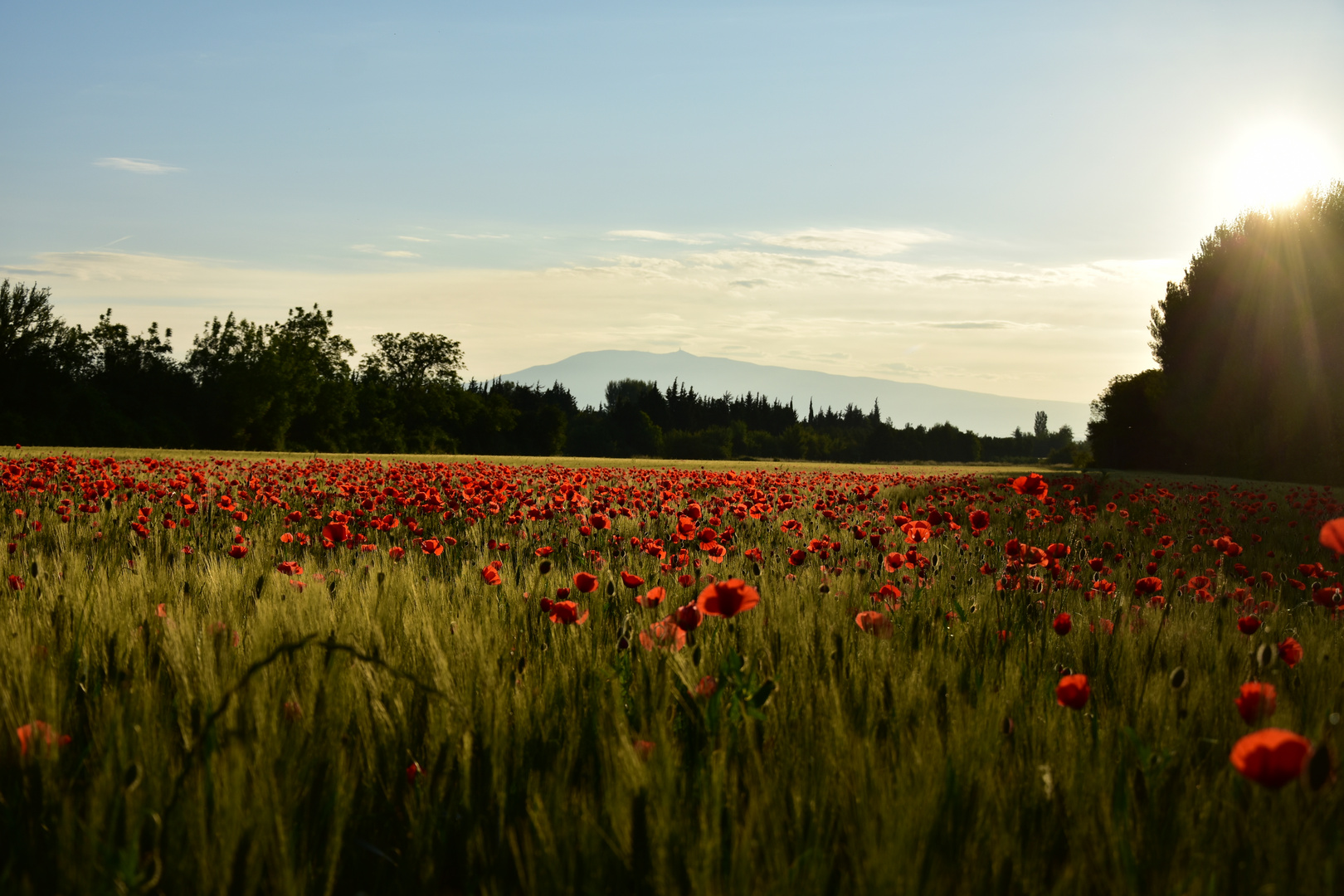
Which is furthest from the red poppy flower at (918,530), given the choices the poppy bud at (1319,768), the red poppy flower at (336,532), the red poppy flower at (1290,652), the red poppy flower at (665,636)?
the red poppy flower at (336,532)

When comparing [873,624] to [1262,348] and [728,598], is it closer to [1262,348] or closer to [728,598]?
[728,598]

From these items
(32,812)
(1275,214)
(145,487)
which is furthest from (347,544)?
(1275,214)

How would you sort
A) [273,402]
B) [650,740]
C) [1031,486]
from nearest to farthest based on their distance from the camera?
[650,740] < [1031,486] < [273,402]

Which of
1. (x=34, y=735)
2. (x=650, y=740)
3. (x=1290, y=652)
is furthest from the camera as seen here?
(x=1290, y=652)

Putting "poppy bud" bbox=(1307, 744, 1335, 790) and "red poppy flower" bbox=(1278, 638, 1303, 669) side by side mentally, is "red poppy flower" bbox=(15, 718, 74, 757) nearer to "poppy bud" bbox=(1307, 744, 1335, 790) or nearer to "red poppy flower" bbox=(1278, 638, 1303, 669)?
"poppy bud" bbox=(1307, 744, 1335, 790)

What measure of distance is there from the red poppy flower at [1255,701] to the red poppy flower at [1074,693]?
27cm

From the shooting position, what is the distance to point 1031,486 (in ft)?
9.64

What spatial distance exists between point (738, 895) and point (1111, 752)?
3.13ft

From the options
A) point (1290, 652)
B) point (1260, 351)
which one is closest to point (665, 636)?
point (1290, 652)

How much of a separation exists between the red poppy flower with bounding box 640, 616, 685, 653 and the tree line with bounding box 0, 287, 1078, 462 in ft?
165

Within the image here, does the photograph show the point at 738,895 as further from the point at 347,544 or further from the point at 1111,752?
the point at 347,544

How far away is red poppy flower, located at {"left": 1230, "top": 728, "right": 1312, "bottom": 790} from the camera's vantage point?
3.49 ft

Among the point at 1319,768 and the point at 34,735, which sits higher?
the point at 1319,768

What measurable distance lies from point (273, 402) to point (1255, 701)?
66.3 metres
